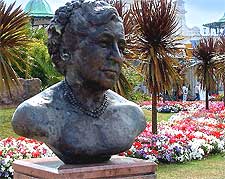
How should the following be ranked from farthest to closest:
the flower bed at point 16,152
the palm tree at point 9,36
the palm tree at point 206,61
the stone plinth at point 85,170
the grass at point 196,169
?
1. the palm tree at point 206,61
2. the palm tree at point 9,36
3. the grass at point 196,169
4. the flower bed at point 16,152
5. the stone plinth at point 85,170

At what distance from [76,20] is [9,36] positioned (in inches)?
232

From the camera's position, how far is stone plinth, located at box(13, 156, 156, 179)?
165 inches

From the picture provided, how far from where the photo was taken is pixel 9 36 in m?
10.1

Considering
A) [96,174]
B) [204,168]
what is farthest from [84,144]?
[204,168]

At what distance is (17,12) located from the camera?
9977 millimetres

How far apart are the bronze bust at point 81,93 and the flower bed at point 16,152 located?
164 inches

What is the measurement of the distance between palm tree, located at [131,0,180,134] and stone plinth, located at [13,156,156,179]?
6957 millimetres

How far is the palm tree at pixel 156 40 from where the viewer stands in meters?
11.5

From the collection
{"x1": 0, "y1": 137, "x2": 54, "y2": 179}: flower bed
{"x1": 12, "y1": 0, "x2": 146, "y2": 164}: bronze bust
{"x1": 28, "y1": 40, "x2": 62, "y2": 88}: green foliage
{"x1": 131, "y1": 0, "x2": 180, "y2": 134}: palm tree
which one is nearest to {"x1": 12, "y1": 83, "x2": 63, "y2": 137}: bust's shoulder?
{"x1": 12, "y1": 0, "x2": 146, "y2": 164}: bronze bust

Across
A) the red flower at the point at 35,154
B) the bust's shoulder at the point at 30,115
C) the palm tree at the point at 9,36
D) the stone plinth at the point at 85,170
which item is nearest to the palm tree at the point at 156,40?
the palm tree at the point at 9,36

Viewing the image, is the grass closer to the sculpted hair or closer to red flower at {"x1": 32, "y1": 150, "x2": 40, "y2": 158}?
red flower at {"x1": 32, "y1": 150, "x2": 40, "y2": 158}

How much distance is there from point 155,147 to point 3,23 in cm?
356

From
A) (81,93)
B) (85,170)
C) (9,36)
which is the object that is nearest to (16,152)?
(9,36)

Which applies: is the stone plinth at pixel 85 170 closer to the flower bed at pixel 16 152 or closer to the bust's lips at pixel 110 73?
the bust's lips at pixel 110 73
